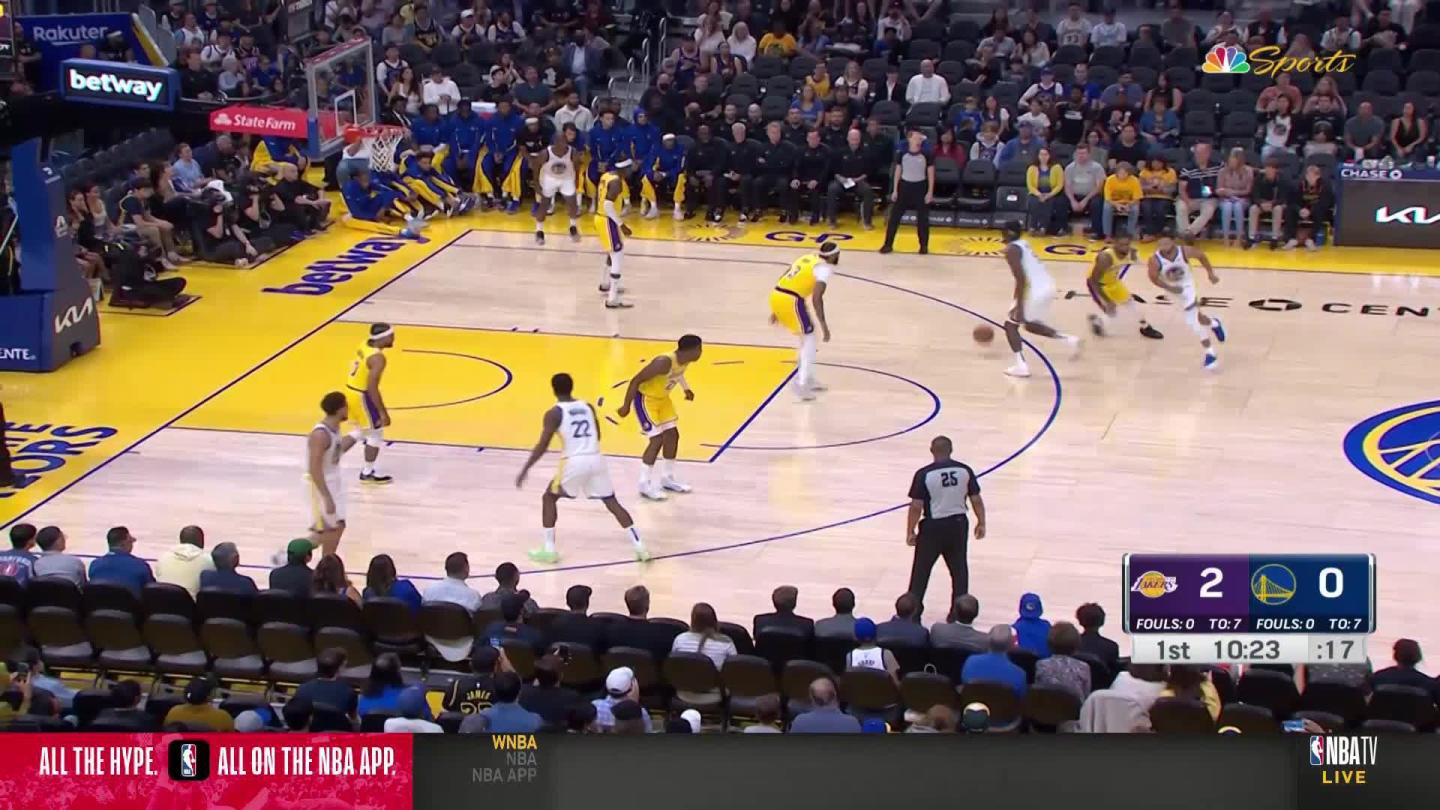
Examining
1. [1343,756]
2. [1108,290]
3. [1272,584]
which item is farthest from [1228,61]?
[1343,756]

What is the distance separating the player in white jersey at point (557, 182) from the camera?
88.6ft

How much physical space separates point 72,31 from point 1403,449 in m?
17.5

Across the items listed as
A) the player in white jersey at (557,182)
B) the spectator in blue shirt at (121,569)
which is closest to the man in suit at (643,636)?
the spectator in blue shirt at (121,569)

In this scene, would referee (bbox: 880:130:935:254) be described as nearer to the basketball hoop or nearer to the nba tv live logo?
the basketball hoop

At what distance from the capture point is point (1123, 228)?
89.9 ft

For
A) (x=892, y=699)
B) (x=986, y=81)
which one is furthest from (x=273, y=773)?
(x=986, y=81)

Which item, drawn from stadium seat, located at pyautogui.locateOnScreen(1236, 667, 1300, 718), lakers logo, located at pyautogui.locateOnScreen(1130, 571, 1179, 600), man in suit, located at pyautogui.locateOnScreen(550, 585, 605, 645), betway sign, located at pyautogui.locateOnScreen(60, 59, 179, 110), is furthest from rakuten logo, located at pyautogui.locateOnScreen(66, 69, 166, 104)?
lakers logo, located at pyautogui.locateOnScreen(1130, 571, 1179, 600)

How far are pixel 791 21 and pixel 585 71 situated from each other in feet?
10.2

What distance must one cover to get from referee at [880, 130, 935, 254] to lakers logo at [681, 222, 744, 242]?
6.86 feet

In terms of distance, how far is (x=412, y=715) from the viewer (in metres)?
12.3

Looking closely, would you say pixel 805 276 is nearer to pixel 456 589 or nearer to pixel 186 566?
pixel 456 589

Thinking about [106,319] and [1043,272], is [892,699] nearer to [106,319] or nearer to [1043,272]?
[1043,272]

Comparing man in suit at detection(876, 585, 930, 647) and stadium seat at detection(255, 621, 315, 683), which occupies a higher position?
man in suit at detection(876, 585, 930, 647)

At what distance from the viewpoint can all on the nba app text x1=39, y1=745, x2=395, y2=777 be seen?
33.1ft
